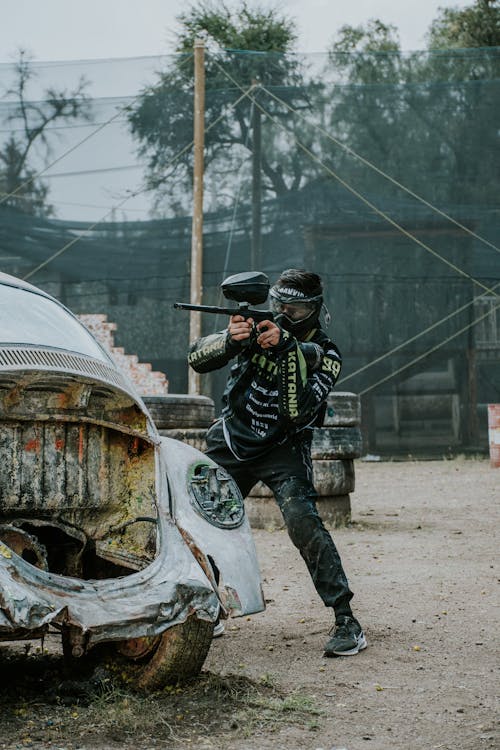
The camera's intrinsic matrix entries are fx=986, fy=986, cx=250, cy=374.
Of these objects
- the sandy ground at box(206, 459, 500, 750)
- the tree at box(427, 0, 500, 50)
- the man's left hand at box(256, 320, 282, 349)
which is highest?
the tree at box(427, 0, 500, 50)

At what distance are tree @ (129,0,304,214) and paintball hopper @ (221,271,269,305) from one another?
38.7 ft

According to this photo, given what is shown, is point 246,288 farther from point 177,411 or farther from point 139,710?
point 177,411

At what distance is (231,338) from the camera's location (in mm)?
4754

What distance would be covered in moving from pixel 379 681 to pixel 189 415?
4884 millimetres

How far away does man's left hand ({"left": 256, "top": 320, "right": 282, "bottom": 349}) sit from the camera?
187 inches

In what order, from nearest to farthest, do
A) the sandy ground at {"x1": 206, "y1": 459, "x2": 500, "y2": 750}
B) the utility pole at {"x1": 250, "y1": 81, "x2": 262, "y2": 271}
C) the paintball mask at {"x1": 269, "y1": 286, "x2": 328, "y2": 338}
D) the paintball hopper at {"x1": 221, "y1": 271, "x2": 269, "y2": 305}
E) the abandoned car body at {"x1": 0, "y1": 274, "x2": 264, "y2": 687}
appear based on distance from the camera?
the sandy ground at {"x1": 206, "y1": 459, "x2": 500, "y2": 750}
the abandoned car body at {"x1": 0, "y1": 274, "x2": 264, "y2": 687}
the paintball hopper at {"x1": 221, "y1": 271, "x2": 269, "y2": 305}
the paintball mask at {"x1": 269, "y1": 286, "x2": 328, "y2": 338}
the utility pole at {"x1": 250, "y1": 81, "x2": 262, "y2": 271}

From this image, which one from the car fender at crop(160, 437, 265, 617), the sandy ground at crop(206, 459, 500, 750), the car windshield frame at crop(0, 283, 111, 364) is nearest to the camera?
the sandy ground at crop(206, 459, 500, 750)

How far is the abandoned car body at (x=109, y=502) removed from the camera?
12.8ft

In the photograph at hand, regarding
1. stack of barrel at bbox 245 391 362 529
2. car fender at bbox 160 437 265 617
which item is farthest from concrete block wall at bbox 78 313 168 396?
car fender at bbox 160 437 265 617

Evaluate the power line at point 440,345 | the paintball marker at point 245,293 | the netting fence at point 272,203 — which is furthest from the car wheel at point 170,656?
the power line at point 440,345

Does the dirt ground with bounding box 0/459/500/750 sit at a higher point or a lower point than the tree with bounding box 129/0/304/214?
lower

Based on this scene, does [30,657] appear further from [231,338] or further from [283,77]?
[283,77]

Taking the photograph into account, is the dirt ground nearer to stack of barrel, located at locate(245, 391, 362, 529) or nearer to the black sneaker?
the black sneaker

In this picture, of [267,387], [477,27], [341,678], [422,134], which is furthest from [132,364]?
[477,27]
